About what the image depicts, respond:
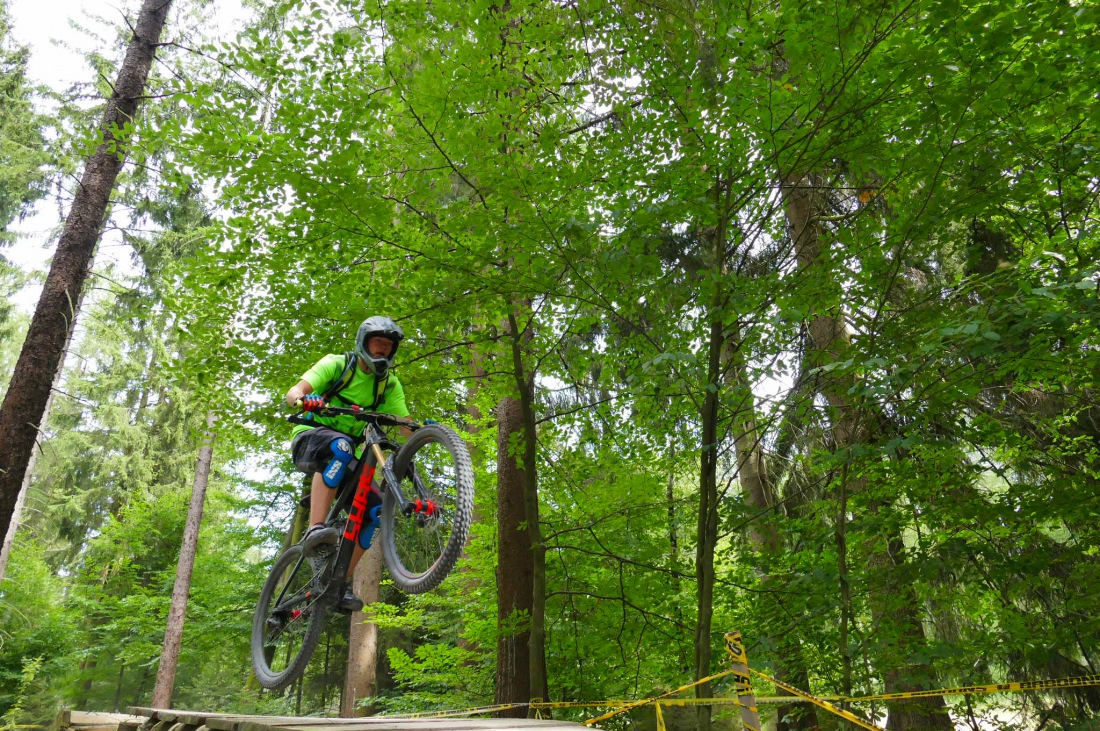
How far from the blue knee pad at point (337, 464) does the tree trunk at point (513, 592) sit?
7.30ft

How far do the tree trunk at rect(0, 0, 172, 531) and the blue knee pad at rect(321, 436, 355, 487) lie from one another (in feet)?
10.7

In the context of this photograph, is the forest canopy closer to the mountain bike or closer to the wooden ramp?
the mountain bike

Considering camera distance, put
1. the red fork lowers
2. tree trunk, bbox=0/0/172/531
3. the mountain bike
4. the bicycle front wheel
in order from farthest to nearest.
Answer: tree trunk, bbox=0/0/172/531
the red fork lowers
the mountain bike
the bicycle front wheel

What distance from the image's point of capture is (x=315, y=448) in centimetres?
416

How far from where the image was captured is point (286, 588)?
5023 millimetres

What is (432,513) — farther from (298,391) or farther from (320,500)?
(298,391)

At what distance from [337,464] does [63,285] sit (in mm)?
4445

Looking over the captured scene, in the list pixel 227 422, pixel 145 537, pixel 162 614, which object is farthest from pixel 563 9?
pixel 145 537

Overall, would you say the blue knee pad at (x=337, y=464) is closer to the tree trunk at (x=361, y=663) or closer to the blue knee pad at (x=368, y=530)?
the blue knee pad at (x=368, y=530)

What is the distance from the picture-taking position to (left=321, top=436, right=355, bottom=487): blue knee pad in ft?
A: 13.6

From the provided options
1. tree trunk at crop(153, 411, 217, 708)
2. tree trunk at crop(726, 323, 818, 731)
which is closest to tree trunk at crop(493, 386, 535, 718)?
tree trunk at crop(726, 323, 818, 731)

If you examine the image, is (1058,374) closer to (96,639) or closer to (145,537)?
(145,537)

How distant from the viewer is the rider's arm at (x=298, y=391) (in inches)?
149

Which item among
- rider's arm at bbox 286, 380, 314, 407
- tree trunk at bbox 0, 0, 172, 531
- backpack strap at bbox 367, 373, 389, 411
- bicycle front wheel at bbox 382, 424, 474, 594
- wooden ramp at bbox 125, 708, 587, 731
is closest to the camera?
wooden ramp at bbox 125, 708, 587, 731
